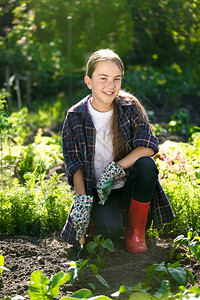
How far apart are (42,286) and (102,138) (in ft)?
3.26

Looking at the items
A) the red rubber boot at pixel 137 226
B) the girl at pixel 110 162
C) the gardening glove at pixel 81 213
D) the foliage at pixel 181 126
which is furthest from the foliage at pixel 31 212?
the foliage at pixel 181 126

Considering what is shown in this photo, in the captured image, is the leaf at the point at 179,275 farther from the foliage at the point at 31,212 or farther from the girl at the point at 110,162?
the foliage at the point at 31,212

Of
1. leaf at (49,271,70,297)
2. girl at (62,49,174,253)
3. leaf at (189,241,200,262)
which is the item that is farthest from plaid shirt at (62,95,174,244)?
leaf at (49,271,70,297)

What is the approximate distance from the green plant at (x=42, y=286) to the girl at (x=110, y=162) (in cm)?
57

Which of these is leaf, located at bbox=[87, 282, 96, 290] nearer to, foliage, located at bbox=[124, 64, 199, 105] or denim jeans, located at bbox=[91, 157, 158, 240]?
denim jeans, located at bbox=[91, 157, 158, 240]

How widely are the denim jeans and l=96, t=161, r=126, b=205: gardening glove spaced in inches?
3.7

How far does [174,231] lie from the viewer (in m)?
2.69

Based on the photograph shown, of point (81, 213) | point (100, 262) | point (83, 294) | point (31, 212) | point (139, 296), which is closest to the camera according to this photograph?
point (139, 296)

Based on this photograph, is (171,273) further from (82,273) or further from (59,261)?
(59,261)

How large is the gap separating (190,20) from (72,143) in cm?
356

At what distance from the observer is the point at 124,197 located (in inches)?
103

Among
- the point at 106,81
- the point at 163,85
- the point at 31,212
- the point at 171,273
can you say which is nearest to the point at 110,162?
the point at 106,81

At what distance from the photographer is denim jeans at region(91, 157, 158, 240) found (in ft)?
8.02

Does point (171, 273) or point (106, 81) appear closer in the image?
point (171, 273)
